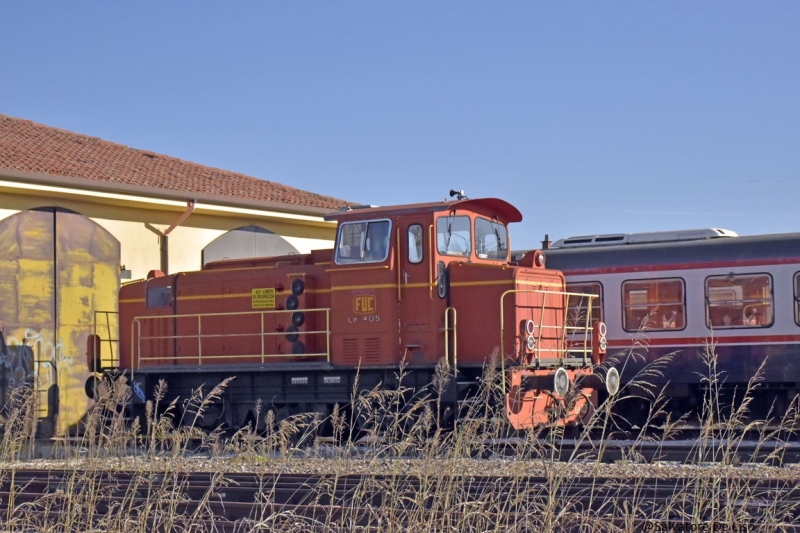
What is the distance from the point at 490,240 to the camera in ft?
44.3

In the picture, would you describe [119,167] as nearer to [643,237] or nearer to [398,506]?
[643,237]

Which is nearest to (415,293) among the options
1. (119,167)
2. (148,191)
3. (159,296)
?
(159,296)

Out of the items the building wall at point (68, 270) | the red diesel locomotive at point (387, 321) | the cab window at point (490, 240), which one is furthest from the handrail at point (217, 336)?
the cab window at point (490, 240)

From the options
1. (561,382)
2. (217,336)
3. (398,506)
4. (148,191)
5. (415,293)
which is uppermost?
(148,191)

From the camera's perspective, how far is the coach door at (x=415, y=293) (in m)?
12.6

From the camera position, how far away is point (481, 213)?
1328 cm

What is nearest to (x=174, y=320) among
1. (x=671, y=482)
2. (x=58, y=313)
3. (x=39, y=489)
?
(x=58, y=313)

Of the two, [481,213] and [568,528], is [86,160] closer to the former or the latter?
[481,213]

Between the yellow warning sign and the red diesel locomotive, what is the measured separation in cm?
2

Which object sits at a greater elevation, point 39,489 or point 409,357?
point 409,357

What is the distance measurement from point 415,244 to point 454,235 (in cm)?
A: 57

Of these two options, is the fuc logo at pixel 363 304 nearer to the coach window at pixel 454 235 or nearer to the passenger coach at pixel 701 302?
the coach window at pixel 454 235

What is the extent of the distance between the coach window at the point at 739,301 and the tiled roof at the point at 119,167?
966cm

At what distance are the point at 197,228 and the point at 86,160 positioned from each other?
2.57 meters
